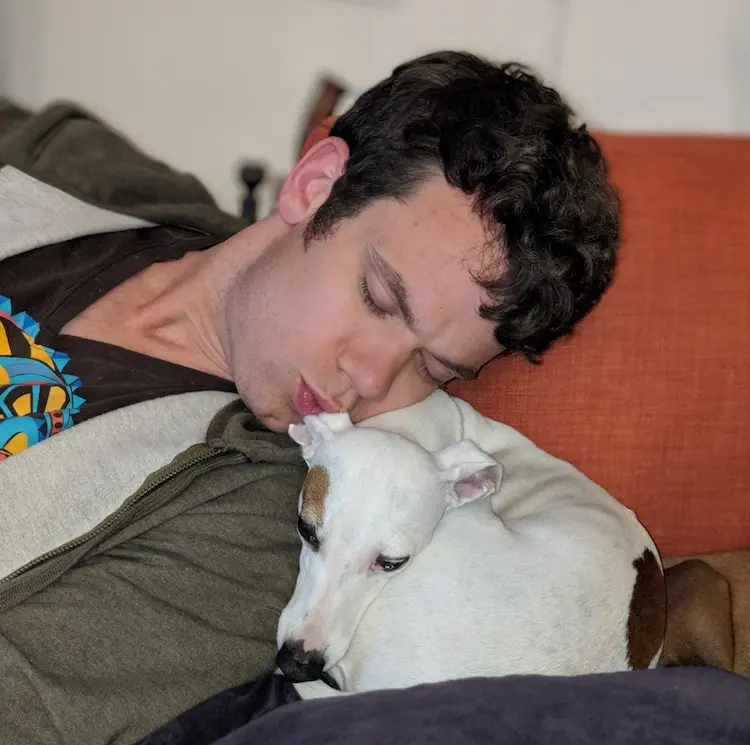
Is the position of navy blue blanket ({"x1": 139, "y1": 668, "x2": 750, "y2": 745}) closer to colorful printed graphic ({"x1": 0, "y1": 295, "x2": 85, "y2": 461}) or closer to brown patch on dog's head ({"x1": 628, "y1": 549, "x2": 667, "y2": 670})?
brown patch on dog's head ({"x1": 628, "y1": 549, "x2": 667, "y2": 670})

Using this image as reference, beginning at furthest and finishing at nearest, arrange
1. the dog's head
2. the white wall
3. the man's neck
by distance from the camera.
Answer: the white wall
the man's neck
the dog's head

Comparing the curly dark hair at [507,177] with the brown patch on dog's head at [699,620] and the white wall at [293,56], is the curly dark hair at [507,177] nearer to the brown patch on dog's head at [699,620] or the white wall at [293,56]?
the brown patch on dog's head at [699,620]

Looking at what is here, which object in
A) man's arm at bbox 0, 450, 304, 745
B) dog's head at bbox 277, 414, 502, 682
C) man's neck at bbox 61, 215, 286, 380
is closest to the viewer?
man's arm at bbox 0, 450, 304, 745

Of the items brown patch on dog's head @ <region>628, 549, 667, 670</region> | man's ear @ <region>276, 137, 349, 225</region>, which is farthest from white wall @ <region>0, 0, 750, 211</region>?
→ brown patch on dog's head @ <region>628, 549, 667, 670</region>

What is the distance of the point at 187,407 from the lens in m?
1.63

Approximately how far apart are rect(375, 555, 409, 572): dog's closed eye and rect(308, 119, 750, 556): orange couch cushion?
49 cm

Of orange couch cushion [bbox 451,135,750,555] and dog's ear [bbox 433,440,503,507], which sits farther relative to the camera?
orange couch cushion [bbox 451,135,750,555]

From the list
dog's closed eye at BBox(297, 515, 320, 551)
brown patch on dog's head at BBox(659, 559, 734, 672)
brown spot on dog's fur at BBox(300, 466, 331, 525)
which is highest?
brown spot on dog's fur at BBox(300, 466, 331, 525)

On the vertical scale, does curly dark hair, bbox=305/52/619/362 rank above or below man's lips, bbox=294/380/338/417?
above

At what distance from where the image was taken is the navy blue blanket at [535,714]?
987 millimetres

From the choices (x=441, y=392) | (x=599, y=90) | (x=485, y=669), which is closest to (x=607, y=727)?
(x=485, y=669)

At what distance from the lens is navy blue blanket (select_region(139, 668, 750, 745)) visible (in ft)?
3.24

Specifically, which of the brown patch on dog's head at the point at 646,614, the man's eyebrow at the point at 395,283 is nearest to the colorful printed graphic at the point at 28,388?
the man's eyebrow at the point at 395,283

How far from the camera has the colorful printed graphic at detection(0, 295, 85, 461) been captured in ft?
4.95
